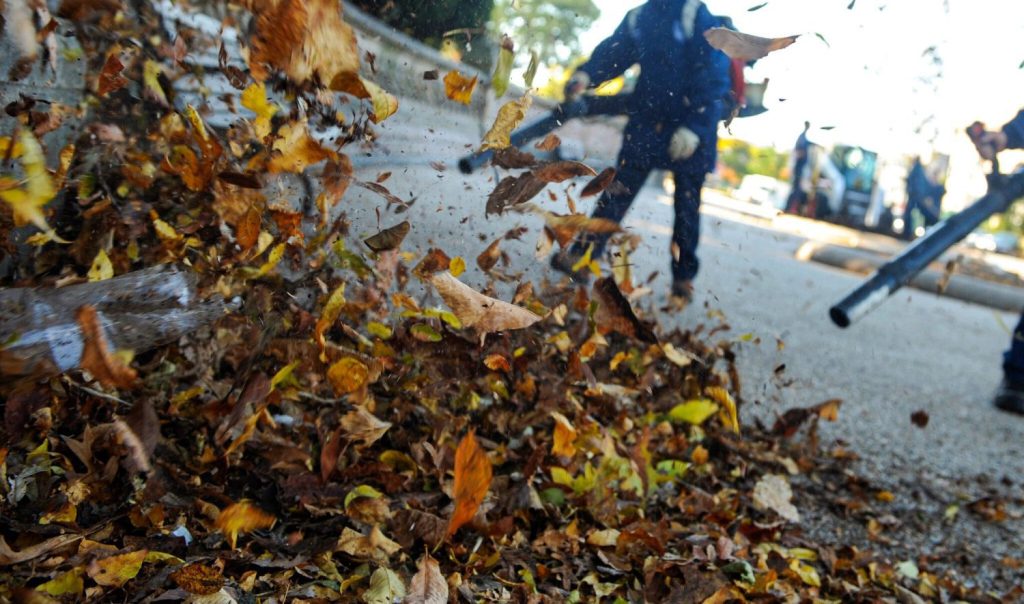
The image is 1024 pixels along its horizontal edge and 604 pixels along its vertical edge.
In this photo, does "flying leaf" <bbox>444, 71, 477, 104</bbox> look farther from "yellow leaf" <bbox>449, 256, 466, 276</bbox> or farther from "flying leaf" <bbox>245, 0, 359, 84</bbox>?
"yellow leaf" <bbox>449, 256, 466, 276</bbox>

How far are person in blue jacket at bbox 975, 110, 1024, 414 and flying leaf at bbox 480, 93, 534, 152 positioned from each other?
8.31 feet

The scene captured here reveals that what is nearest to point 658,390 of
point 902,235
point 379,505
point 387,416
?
point 387,416

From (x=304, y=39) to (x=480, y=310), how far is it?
56 cm

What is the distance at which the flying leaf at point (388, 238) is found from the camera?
5.01 feet

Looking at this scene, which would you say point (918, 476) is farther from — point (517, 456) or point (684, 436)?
point (517, 456)

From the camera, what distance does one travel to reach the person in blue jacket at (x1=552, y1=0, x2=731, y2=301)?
6.00ft

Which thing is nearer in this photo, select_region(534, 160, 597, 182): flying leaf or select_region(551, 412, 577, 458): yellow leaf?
select_region(534, 160, 597, 182): flying leaf

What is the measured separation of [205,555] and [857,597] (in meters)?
1.39

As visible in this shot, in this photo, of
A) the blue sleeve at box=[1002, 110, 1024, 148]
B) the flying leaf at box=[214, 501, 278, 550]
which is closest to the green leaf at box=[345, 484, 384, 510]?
the flying leaf at box=[214, 501, 278, 550]

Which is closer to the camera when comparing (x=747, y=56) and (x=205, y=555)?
(x=205, y=555)

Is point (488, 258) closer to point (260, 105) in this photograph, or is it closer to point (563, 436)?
point (563, 436)

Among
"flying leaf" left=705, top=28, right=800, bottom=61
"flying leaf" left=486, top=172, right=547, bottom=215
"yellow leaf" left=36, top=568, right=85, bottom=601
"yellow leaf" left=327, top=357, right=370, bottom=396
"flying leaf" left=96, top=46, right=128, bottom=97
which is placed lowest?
"yellow leaf" left=36, top=568, right=85, bottom=601

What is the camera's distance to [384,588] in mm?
1315

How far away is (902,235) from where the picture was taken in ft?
49.1
